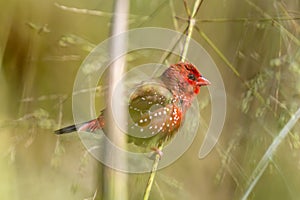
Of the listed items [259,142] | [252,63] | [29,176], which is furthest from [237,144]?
[29,176]

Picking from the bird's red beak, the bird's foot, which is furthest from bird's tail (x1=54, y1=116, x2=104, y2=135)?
the bird's red beak

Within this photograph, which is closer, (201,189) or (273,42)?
(273,42)

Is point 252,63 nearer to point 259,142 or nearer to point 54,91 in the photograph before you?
point 259,142

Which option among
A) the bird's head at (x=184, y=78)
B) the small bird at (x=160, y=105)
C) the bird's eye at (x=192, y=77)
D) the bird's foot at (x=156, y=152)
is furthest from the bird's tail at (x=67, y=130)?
the bird's eye at (x=192, y=77)

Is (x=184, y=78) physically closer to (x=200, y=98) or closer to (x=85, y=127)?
(x=200, y=98)

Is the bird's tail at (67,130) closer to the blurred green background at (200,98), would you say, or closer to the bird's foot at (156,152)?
the blurred green background at (200,98)

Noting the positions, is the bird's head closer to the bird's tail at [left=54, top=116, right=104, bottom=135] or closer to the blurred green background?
the blurred green background

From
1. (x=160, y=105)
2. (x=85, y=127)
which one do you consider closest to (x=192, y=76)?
(x=160, y=105)
